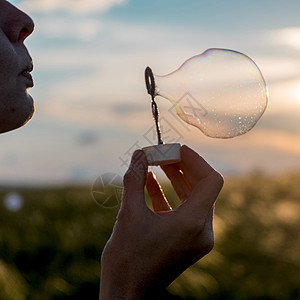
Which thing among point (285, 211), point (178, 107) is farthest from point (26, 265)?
point (285, 211)

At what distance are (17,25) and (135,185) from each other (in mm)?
713

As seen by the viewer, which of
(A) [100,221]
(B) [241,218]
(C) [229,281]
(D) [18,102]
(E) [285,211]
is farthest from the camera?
(E) [285,211]

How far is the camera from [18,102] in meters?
1.93

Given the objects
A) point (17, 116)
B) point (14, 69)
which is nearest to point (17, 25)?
point (14, 69)

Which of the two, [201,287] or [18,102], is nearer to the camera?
[18,102]

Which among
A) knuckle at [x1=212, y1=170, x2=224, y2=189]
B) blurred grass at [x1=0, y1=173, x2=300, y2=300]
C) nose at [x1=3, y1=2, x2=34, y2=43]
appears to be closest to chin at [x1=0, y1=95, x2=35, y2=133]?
nose at [x1=3, y1=2, x2=34, y2=43]

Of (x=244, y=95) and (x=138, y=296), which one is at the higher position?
(x=244, y=95)

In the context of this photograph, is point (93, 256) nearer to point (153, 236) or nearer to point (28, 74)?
point (28, 74)

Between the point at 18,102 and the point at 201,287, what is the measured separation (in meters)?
3.87

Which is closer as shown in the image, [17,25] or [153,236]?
[153,236]

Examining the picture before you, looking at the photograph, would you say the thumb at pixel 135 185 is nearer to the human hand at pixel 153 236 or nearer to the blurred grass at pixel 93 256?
the human hand at pixel 153 236

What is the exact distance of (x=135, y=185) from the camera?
173 cm

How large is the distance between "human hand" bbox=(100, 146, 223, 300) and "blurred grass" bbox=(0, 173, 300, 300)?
2867 millimetres

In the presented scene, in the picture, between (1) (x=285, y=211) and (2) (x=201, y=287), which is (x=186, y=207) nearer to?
(2) (x=201, y=287)
